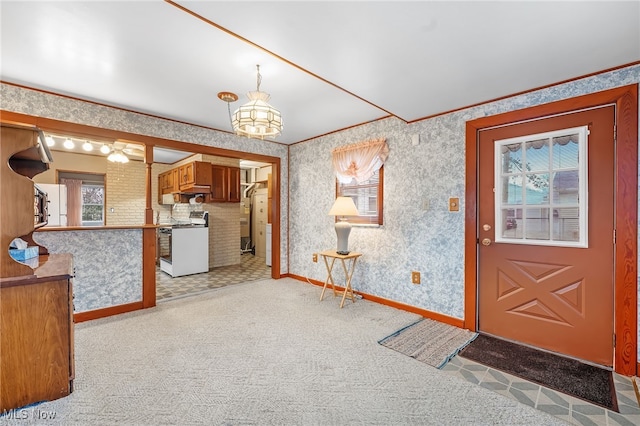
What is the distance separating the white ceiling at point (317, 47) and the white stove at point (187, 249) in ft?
9.21

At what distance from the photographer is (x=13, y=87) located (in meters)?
2.75

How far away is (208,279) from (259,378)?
3358 mm

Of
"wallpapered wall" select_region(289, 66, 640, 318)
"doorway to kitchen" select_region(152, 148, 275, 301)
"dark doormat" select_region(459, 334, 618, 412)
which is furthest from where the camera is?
"doorway to kitchen" select_region(152, 148, 275, 301)

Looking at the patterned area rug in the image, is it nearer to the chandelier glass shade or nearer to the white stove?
the chandelier glass shade

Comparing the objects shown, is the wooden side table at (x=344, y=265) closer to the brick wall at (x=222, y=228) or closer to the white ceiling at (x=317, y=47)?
the white ceiling at (x=317, y=47)

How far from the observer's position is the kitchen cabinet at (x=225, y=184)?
19.2ft

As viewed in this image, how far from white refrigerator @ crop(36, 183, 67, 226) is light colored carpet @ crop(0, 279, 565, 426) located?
150 inches

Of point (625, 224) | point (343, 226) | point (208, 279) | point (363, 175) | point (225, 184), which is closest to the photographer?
point (625, 224)

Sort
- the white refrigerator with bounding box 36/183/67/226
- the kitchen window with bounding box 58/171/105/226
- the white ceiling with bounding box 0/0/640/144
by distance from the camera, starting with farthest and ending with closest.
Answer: the kitchen window with bounding box 58/171/105/226 < the white refrigerator with bounding box 36/183/67/226 < the white ceiling with bounding box 0/0/640/144

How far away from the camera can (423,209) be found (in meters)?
3.31

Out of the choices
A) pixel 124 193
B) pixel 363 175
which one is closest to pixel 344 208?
pixel 363 175

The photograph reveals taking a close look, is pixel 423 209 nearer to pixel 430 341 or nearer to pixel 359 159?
pixel 359 159

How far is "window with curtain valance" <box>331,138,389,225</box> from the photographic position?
146 inches

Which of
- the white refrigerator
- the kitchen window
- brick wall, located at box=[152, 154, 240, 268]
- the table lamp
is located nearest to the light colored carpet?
the table lamp
